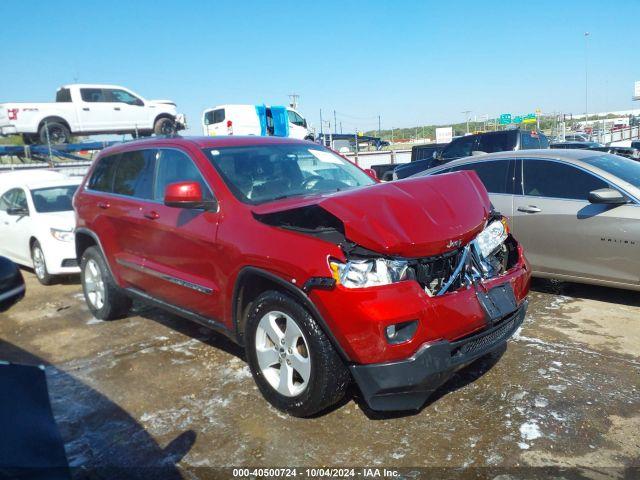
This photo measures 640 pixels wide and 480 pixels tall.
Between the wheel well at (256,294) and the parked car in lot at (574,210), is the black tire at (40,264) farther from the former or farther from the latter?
the parked car in lot at (574,210)

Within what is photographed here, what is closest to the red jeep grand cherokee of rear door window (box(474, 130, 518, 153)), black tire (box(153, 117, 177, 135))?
rear door window (box(474, 130, 518, 153))

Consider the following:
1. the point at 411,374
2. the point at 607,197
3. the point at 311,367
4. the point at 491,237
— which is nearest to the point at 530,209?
the point at 607,197

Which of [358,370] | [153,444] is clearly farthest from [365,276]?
[153,444]

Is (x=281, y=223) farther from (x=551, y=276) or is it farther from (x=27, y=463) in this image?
(x=551, y=276)

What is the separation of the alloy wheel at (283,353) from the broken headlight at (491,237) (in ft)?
4.25

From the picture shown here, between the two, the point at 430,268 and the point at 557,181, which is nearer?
the point at 430,268

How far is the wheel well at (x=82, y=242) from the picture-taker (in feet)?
17.7

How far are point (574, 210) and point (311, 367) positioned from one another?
11.2 ft

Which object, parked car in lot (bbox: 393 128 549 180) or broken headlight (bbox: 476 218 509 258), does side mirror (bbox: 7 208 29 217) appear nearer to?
broken headlight (bbox: 476 218 509 258)

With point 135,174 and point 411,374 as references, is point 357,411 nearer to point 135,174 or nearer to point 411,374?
point 411,374

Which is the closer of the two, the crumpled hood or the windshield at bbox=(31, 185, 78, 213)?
the crumpled hood

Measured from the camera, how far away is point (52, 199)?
7695mm

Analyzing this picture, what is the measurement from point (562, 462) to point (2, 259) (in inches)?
108

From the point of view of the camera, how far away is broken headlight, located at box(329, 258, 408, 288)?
2.77 m
